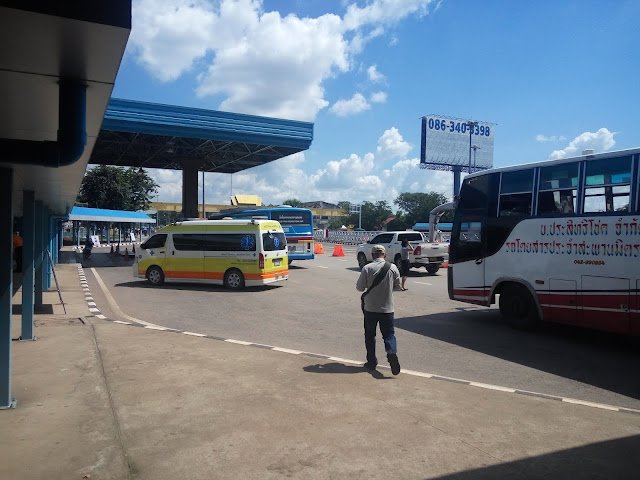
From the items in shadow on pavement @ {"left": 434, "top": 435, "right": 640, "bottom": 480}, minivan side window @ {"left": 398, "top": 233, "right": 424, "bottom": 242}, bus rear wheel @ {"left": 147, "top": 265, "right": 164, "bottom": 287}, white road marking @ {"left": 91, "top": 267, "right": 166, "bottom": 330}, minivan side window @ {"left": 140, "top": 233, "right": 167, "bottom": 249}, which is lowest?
white road marking @ {"left": 91, "top": 267, "right": 166, "bottom": 330}

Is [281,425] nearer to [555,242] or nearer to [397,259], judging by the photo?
[555,242]

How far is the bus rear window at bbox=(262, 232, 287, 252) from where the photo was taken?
15195 millimetres

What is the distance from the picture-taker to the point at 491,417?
4.83 meters

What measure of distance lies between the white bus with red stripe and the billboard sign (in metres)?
41.0

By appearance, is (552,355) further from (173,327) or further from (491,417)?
(173,327)

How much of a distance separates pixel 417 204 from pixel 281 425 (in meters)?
91.2

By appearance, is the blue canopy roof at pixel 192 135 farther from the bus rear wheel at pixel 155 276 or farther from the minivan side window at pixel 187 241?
the minivan side window at pixel 187 241

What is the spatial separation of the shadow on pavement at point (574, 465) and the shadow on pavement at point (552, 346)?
212 centimetres

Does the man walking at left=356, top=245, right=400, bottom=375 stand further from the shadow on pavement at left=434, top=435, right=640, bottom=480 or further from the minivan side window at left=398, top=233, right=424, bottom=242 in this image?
the minivan side window at left=398, top=233, right=424, bottom=242

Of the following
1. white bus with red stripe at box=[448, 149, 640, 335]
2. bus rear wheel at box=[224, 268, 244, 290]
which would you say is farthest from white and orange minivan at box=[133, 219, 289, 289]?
white bus with red stripe at box=[448, 149, 640, 335]

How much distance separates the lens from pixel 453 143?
5128 centimetres

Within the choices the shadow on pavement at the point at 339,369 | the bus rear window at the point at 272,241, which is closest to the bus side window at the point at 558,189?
the shadow on pavement at the point at 339,369

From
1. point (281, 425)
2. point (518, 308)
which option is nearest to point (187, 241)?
point (518, 308)

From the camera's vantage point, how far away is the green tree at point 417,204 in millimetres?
89125
